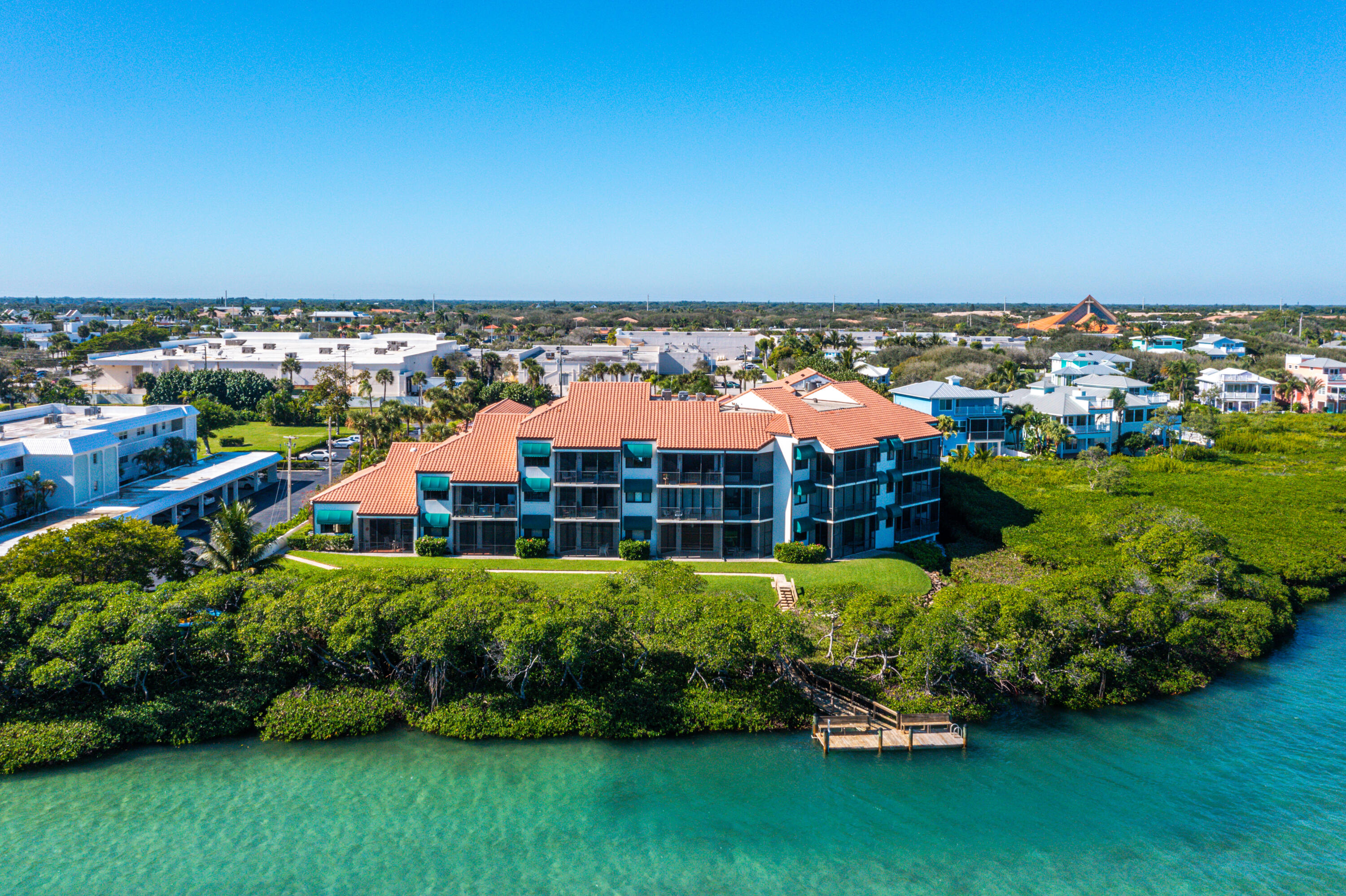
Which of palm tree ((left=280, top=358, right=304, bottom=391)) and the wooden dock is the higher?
palm tree ((left=280, top=358, right=304, bottom=391))

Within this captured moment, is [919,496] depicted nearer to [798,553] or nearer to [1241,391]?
[798,553]

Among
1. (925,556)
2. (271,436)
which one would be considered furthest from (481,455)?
(271,436)

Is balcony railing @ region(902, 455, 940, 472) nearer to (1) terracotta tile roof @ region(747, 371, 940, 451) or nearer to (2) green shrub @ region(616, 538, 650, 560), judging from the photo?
(1) terracotta tile roof @ region(747, 371, 940, 451)

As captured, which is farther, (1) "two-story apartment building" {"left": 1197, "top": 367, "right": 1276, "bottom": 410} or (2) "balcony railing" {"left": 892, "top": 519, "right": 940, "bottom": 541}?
(1) "two-story apartment building" {"left": 1197, "top": 367, "right": 1276, "bottom": 410}

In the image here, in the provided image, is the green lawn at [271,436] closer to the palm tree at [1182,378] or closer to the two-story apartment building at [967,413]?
the two-story apartment building at [967,413]

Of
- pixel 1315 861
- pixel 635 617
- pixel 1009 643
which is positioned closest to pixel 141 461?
pixel 635 617

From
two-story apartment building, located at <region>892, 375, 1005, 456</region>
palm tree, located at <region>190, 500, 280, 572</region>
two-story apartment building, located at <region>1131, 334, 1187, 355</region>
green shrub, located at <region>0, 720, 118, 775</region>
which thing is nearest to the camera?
green shrub, located at <region>0, 720, 118, 775</region>

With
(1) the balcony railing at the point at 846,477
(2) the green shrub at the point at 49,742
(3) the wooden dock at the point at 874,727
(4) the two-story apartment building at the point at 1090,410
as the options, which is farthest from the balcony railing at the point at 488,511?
(4) the two-story apartment building at the point at 1090,410

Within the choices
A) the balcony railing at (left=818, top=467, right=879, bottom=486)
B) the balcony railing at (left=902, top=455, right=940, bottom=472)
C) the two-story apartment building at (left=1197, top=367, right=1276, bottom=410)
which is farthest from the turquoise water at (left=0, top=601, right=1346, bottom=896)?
the two-story apartment building at (left=1197, top=367, right=1276, bottom=410)
